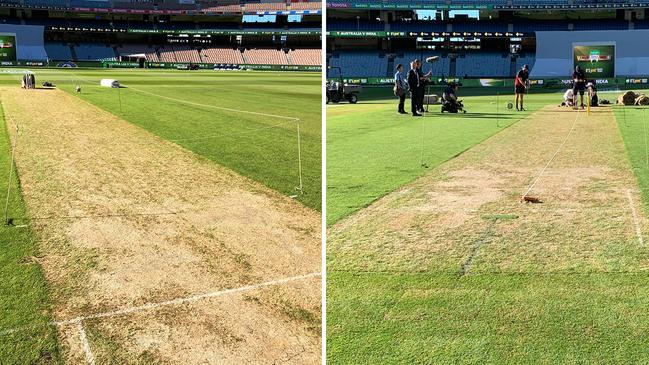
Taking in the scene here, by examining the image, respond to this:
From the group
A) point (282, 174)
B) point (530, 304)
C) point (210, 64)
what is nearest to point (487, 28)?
point (210, 64)

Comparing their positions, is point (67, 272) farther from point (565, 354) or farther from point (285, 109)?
point (285, 109)

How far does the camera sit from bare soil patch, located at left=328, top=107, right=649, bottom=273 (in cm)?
544

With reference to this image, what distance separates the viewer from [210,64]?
67.5 metres

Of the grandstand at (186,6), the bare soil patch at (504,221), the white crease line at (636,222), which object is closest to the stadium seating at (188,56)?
the grandstand at (186,6)

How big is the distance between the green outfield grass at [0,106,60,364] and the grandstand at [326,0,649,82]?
Result: 45.6m

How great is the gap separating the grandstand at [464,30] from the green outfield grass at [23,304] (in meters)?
45.6

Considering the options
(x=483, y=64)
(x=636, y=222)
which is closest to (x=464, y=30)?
(x=483, y=64)

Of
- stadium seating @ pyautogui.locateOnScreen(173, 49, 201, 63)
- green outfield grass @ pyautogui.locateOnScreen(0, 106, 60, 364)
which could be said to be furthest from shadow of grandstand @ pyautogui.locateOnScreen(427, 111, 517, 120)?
stadium seating @ pyautogui.locateOnScreen(173, 49, 201, 63)

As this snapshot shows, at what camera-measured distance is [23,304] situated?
4.89 meters

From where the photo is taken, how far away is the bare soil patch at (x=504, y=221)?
5.44 metres

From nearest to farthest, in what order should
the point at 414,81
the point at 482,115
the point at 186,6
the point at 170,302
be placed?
the point at 170,302 < the point at 414,81 < the point at 482,115 < the point at 186,6

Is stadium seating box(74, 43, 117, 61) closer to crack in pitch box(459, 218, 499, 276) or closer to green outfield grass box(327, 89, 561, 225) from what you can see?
green outfield grass box(327, 89, 561, 225)

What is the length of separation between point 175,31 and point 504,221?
72.3 m

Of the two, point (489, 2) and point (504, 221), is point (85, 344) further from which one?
point (489, 2)
